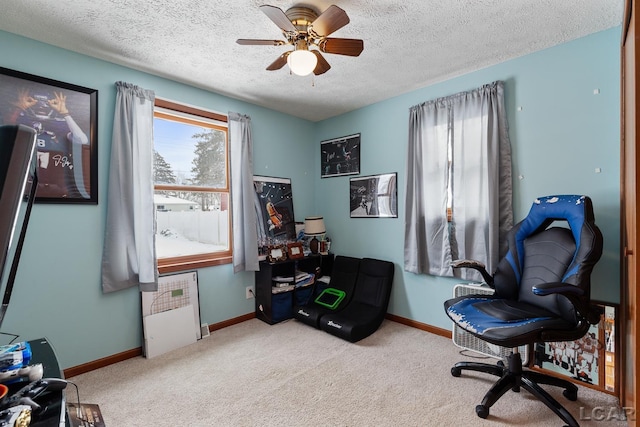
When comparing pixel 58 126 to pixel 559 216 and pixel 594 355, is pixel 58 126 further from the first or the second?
pixel 594 355

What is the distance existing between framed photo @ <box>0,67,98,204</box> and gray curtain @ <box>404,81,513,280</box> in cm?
285

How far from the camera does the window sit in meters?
2.88

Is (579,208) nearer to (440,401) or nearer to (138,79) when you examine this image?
(440,401)

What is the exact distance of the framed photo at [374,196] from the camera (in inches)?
133

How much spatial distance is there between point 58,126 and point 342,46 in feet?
7.01

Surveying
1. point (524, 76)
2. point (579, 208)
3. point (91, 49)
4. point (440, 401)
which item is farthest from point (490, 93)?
point (91, 49)

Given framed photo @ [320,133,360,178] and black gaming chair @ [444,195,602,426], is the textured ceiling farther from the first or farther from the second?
black gaming chair @ [444,195,602,426]

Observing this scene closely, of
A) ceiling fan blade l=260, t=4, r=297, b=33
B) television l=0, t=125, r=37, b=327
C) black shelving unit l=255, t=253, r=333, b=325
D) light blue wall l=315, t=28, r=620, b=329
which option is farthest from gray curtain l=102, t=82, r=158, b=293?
light blue wall l=315, t=28, r=620, b=329

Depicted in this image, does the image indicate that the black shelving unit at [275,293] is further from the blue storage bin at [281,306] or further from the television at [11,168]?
the television at [11,168]

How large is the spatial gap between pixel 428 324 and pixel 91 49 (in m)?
3.81

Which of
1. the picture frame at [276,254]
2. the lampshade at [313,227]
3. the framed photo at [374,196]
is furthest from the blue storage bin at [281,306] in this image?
the framed photo at [374,196]

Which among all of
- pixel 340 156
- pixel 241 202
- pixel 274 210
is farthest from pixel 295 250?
pixel 340 156

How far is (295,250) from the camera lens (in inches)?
142

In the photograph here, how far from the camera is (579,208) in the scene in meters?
1.89
